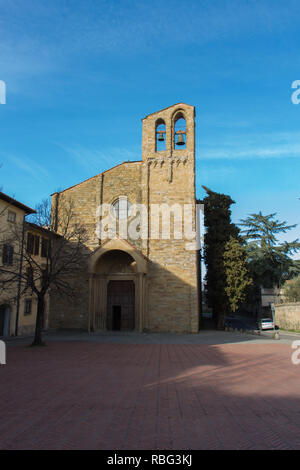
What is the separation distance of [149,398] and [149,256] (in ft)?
55.1

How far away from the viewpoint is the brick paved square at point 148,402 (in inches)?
205

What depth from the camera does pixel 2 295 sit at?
778 inches

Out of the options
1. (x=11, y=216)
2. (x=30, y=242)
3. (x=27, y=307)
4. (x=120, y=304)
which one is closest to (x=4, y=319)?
(x=27, y=307)

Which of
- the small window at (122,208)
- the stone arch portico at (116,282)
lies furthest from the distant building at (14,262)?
the small window at (122,208)

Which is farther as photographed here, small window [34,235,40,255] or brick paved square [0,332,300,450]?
small window [34,235,40,255]

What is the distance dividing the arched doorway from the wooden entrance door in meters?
7.13

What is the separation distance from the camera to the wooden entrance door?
24547 mm

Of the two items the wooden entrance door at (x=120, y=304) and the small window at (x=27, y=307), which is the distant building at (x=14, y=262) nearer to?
the small window at (x=27, y=307)

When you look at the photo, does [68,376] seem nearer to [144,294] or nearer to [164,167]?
[144,294]

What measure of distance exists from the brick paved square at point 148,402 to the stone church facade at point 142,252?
9.58 meters

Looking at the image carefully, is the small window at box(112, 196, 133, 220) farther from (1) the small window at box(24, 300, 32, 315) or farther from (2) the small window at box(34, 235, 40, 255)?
(1) the small window at box(24, 300, 32, 315)

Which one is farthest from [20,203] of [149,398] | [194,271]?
[149,398]

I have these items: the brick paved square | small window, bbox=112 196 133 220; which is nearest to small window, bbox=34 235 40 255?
small window, bbox=112 196 133 220

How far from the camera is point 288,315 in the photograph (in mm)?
33250
